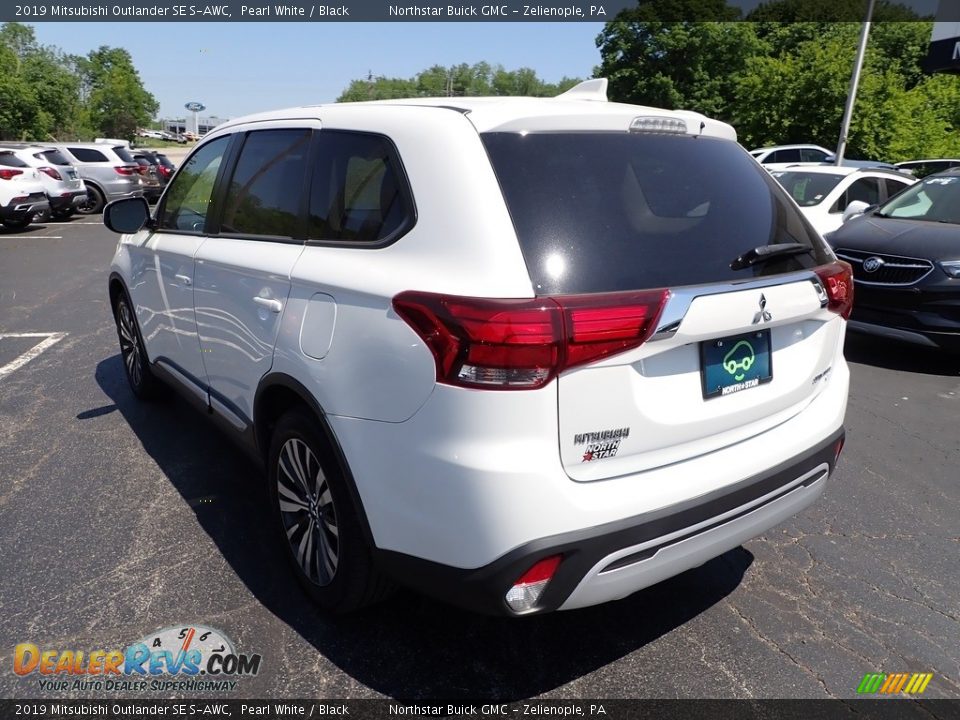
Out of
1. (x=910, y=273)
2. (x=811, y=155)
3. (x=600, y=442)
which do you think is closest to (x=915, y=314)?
(x=910, y=273)

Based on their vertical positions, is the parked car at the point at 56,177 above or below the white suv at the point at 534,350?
below

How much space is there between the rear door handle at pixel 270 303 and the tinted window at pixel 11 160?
49.3 feet

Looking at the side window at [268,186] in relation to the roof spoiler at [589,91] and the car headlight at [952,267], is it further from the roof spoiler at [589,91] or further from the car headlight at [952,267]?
the car headlight at [952,267]

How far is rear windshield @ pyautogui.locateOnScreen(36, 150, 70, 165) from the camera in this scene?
16219mm

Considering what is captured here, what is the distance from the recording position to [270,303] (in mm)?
2645

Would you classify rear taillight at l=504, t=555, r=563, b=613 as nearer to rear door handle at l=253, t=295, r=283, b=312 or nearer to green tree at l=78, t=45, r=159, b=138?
rear door handle at l=253, t=295, r=283, b=312

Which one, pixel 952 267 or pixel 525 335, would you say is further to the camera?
pixel 952 267

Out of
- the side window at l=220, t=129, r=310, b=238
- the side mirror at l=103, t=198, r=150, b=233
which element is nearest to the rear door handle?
the side window at l=220, t=129, r=310, b=238

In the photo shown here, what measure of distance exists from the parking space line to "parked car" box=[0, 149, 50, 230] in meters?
9.01

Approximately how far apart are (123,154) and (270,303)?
19.4 metres

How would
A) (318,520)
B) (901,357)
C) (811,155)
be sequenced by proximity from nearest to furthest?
(318,520) → (901,357) → (811,155)

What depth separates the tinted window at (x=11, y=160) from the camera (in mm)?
14633

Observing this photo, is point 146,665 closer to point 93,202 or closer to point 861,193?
point 861,193

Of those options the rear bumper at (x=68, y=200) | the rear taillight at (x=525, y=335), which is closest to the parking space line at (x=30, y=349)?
the rear taillight at (x=525, y=335)
